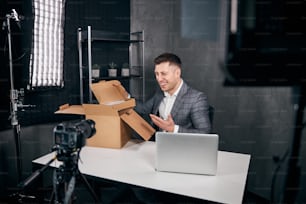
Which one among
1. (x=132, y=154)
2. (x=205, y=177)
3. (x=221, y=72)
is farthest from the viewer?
(x=221, y=72)

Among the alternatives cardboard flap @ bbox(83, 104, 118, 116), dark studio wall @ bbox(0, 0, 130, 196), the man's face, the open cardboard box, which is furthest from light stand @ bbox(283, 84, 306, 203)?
dark studio wall @ bbox(0, 0, 130, 196)

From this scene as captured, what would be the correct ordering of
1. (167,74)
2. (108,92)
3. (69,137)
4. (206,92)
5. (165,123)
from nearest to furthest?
(69,137), (165,123), (108,92), (167,74), (206,92)

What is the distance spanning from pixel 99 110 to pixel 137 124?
27cm

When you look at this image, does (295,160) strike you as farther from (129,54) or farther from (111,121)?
(129,54)

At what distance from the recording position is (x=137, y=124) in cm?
195

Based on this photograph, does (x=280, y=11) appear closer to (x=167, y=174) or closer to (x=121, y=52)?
(x=167, y=174)

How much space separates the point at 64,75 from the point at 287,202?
2.42 m

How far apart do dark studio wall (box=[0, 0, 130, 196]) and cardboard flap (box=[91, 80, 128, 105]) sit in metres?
0.87

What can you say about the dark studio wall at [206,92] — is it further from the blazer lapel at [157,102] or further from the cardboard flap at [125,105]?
the cardboard flap at [125,105]

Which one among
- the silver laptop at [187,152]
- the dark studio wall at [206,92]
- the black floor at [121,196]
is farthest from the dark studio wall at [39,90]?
the silver laptop at [187,152]

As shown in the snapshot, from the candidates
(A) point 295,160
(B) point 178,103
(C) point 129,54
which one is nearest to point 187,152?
(B) point 178,103

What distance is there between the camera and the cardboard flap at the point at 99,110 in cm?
184

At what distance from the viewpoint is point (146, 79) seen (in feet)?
11.3

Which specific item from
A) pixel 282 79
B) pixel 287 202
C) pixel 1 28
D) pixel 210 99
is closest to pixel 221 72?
pixel 210 99
